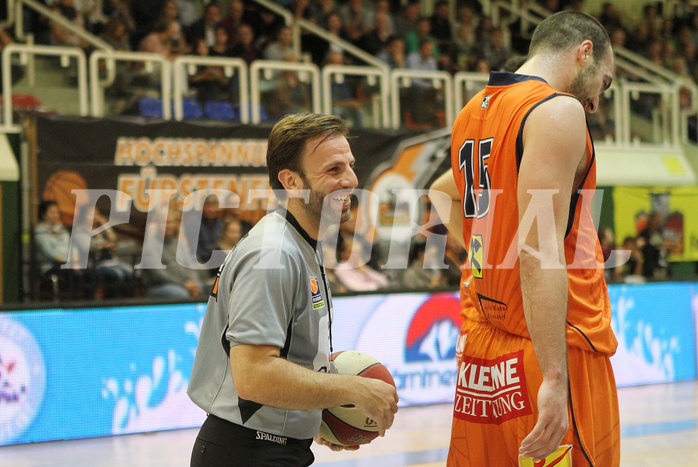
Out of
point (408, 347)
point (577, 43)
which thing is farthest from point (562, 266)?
point (408, 347)

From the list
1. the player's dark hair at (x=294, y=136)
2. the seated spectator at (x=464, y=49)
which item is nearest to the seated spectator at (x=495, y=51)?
the seated spectator at (x=464, y=49)

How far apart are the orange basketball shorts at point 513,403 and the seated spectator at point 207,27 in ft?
31.5

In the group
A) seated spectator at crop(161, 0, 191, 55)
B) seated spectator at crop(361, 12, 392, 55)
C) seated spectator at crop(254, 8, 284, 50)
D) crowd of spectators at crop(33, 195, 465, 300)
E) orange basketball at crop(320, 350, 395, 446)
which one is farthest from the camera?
seated spectator at crop(361, 12, 392, 55)

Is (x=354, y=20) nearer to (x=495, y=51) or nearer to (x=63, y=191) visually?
(x=495, y=51)

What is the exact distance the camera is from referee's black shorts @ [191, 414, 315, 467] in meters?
2.67

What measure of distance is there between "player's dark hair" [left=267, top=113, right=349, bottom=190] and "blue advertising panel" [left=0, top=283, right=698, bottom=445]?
5.51 meters

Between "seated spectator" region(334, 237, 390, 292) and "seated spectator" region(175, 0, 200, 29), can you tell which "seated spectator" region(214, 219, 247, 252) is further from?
"seated spectator" region(175, 0, 200, 29)

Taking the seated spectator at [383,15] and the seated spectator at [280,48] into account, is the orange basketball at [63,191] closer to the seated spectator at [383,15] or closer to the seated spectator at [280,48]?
the seated spectator at [280,48]

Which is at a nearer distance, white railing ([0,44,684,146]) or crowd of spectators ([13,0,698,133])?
white railing ([0,44,684,146])

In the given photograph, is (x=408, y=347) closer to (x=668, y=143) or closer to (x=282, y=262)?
(x=282, y=262)

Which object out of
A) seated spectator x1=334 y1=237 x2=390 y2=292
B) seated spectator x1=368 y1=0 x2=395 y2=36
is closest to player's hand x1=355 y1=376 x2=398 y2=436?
seated spectator x1=334 y1=237 x2=390 y2=292

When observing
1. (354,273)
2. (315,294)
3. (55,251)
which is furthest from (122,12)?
(315,294)

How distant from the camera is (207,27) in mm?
12055

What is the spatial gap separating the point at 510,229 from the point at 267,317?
0.85m
